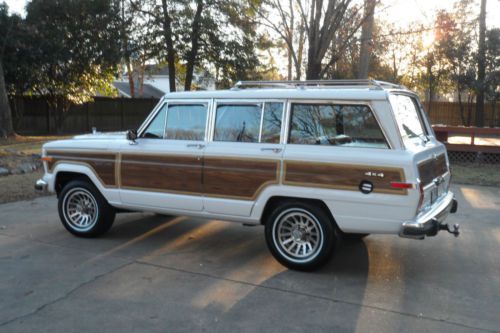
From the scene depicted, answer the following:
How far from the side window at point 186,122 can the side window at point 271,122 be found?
769 mm

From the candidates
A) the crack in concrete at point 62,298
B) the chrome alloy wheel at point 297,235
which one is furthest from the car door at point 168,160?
the chrome alloy wheel at point 297,235

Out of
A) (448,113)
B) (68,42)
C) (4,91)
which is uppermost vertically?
(68,42)

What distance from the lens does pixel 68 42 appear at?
21.5 metres

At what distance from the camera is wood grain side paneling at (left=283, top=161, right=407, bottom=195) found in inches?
187

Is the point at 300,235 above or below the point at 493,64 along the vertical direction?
below

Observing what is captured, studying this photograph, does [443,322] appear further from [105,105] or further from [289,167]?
[105,105]

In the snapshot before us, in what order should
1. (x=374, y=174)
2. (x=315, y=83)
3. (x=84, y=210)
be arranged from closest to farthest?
(x=374, y=174) < (x=315, y=83) < (x=84, y=210)

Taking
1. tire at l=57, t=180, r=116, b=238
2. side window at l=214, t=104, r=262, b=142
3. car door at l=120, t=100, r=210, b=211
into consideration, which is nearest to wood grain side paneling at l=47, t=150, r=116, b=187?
car door at l=120, t=100, r=210, b=211

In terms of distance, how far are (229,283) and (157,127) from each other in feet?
7.33

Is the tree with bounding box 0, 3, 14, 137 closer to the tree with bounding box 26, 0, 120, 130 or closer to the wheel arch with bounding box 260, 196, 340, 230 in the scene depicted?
the tree with bounding box 26, 0, 120, 130

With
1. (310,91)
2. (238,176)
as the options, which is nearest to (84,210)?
(238,176)

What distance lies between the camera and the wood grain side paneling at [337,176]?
15.6 ft

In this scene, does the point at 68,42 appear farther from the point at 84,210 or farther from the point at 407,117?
the point at 407,117

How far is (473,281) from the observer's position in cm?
512
